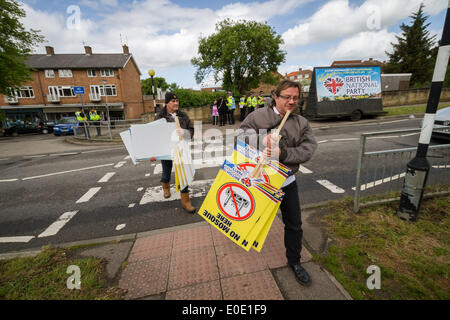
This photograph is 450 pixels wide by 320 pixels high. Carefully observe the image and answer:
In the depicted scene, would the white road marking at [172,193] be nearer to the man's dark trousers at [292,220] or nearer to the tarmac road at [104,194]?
the tarmac road at [104,194]

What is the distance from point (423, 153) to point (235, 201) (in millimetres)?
2835

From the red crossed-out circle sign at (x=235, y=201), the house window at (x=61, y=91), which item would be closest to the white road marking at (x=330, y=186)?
the red crossed-out circle sign at (x=235, y=201)

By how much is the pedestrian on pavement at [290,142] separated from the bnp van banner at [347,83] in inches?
499

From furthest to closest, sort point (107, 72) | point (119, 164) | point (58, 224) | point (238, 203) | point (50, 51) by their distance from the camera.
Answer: point (50, 51)
point (107, 72)
point (119, 164)
point (58, 224)
point (238, 203)

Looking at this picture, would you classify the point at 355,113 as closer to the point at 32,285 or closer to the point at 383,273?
the point at 383,273

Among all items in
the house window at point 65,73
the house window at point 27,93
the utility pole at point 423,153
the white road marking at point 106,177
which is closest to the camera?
the utility pole at point 423,153

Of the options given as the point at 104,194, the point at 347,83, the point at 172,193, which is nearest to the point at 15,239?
the point at 104,194

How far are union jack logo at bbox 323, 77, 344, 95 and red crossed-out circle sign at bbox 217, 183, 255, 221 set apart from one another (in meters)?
13.4

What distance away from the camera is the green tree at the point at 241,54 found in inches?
874

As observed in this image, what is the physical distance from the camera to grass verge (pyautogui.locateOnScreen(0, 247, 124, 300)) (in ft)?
7.59

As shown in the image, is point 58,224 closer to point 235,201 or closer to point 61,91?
point 235,201

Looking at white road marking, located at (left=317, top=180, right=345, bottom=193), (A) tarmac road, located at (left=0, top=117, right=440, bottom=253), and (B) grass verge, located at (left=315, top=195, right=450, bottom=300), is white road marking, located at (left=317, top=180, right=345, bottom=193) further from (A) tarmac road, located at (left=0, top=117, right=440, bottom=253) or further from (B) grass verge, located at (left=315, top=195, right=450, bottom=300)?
(B) grass verge, located at (left=315, top=195, right=450, bottom=300)

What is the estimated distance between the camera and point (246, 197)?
2.13 m

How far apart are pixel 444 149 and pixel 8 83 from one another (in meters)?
23.2
